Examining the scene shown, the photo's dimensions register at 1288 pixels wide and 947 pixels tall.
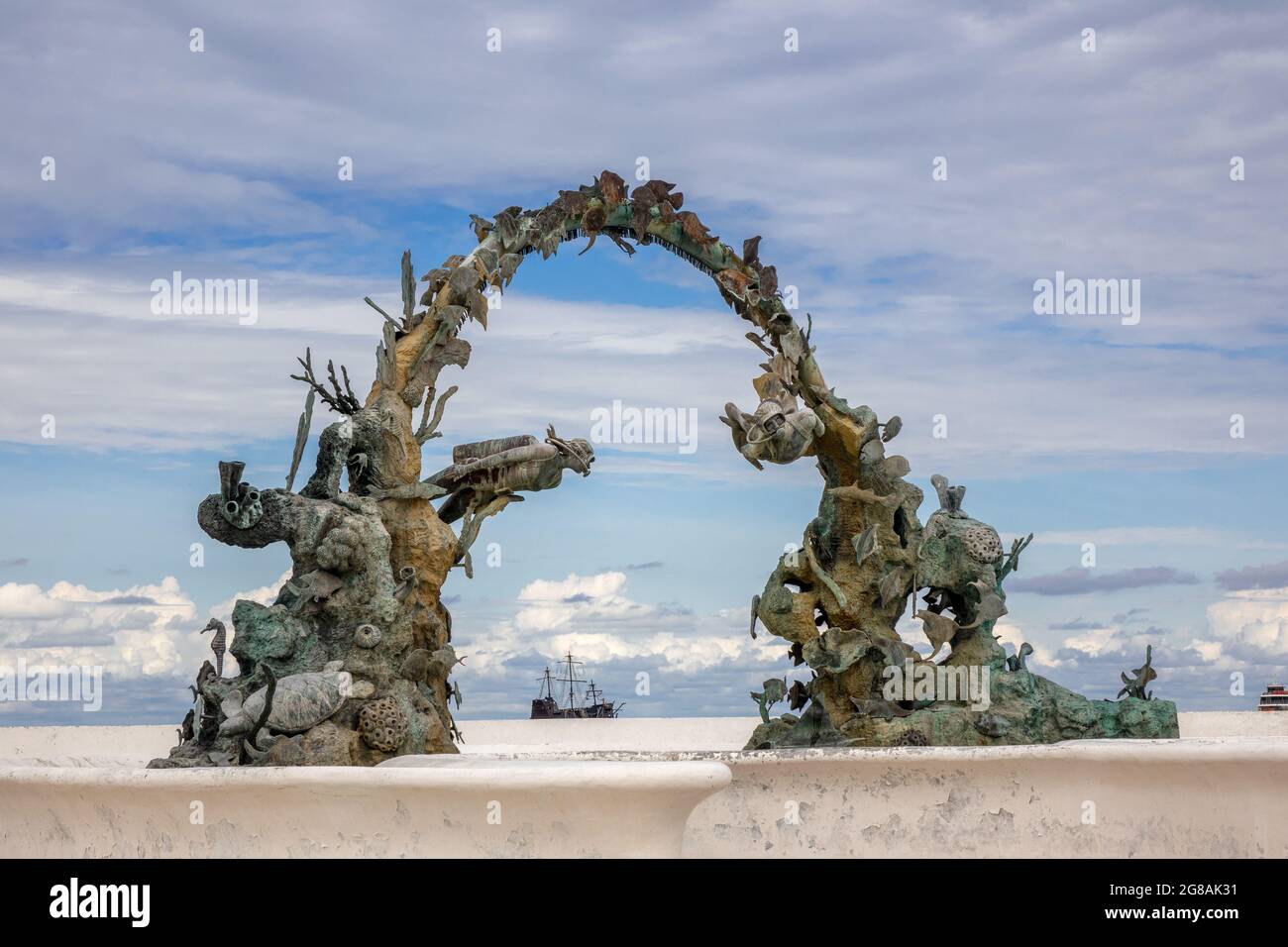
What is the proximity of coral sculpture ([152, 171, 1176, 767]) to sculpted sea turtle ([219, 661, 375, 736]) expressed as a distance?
0.5 inches

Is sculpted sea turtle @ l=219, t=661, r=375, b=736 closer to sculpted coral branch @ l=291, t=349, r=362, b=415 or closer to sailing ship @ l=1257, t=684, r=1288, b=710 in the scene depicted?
sculpted coral branch @ l=291, t=349, r=362, b=415

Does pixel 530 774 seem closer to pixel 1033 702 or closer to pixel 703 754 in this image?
pixel 703 754

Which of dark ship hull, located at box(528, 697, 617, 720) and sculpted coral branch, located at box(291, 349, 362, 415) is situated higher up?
sculpted coral branch, located at box(291, 349, 362, 415)

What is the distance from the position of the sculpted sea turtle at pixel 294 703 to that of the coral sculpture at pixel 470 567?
0.04 ft

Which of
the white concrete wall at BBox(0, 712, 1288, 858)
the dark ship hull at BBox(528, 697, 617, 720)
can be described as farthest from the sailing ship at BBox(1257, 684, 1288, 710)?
the dark ship hull at BBox(528, 697, 617, 720)

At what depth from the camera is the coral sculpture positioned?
33.2 feet

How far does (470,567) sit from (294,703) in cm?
179

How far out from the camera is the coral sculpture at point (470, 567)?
10117mm

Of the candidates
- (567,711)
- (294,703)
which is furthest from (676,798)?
(567,711)

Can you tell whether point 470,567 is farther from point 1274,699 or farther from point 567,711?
point 1274,699

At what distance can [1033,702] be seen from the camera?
39.5 feet

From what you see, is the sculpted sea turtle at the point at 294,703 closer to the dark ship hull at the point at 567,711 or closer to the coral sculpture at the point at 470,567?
the coral sculpture at the point at 470,567

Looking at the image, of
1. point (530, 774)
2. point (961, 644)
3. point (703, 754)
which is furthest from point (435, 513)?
point (961, 644)

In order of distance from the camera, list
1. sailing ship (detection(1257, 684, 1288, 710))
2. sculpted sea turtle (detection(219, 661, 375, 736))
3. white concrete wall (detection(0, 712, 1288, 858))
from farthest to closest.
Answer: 1. sailing ship (detection(1257, 684, 1288, 710))
2. sculpted sea turtle (detection(219, 661, 375, 736))
3. white concrete wall (detection(0, 712, 1288, 858))
